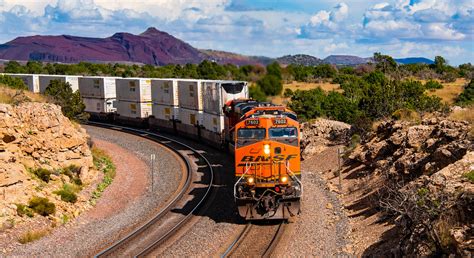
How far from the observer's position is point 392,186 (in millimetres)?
18656

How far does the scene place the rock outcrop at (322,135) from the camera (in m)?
32.6

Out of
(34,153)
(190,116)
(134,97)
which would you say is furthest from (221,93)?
(134,97)

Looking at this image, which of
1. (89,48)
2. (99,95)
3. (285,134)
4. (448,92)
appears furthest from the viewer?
(89,48)

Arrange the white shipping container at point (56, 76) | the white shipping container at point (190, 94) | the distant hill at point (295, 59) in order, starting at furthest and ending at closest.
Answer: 1. the white shipping container at point (56, 76)
2. the white shipping container at point (190, 94)
3. the distant hill at point (295, 59)

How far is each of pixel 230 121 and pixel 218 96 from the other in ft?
17.6

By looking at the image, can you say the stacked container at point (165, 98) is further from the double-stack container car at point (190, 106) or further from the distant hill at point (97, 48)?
the distant hill at point (97, 48)

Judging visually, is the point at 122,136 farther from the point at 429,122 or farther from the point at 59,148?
the point at 429,122

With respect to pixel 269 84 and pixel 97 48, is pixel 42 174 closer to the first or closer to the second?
pixel 269 84

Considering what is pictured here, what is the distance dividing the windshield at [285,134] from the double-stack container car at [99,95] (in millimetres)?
35226

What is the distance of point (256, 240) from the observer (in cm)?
1731

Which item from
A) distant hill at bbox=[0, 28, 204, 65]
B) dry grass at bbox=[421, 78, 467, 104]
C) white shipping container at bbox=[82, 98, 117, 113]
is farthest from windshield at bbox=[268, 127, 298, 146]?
distant hill at bbox=[0, 28, 204, 65]

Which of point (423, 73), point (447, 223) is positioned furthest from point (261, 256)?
A: point (423, 73)

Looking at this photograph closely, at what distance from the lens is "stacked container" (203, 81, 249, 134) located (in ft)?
111

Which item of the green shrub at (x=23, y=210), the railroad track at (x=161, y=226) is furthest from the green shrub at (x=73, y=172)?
the railroad track at (x=161, y=226)
